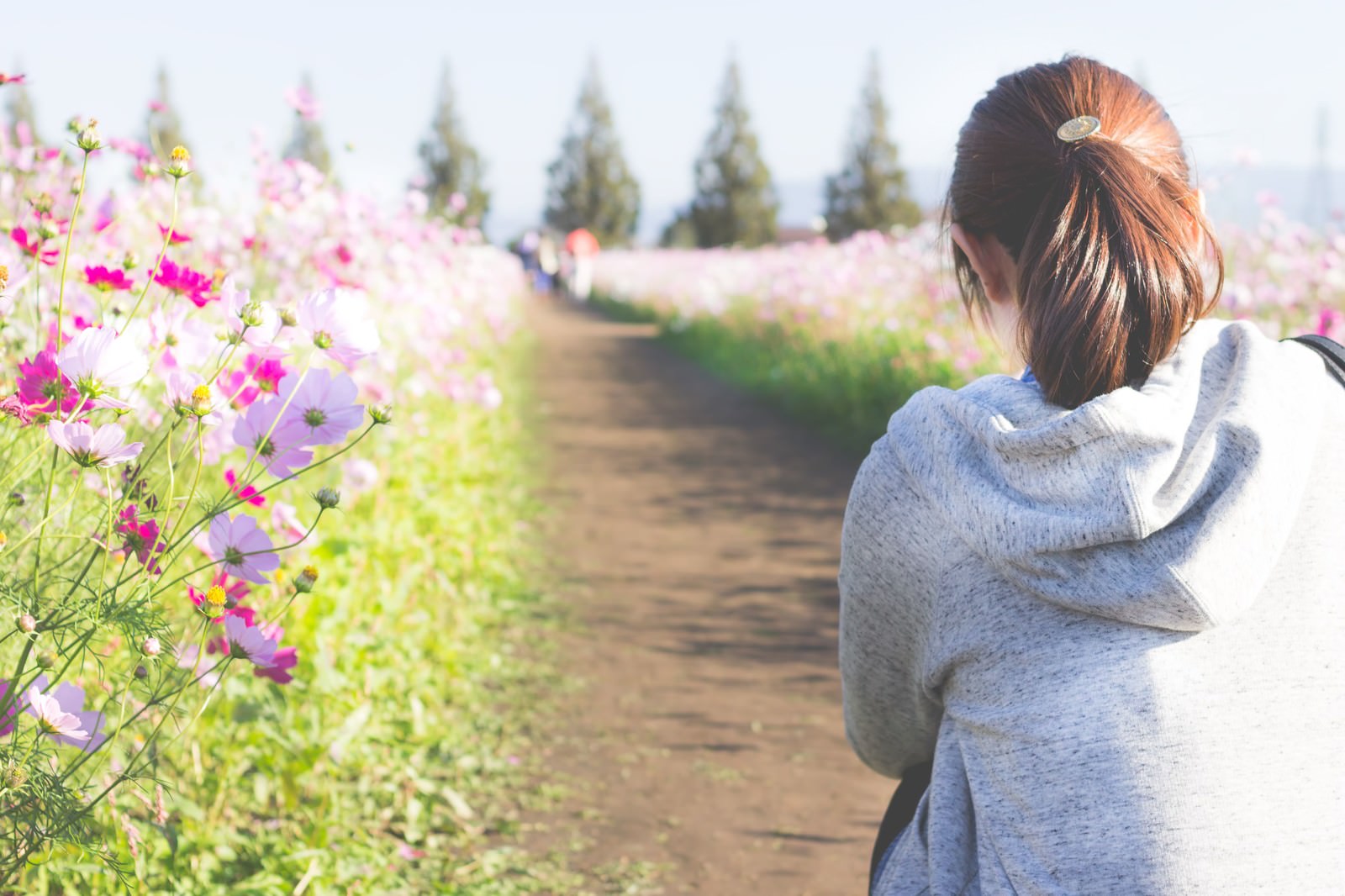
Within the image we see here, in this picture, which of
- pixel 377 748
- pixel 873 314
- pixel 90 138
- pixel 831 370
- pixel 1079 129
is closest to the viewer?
pixel 1079 129

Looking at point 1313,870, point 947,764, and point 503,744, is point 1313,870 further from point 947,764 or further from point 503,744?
point 503,744

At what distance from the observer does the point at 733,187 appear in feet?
133

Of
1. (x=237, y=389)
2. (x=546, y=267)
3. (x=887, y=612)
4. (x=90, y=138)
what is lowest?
(x=546, y=267)

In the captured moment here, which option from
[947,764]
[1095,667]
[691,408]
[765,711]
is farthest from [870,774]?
[691,408]

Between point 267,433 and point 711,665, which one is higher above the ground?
point 267,433

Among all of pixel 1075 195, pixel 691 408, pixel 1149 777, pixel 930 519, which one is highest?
pixel 1075 195

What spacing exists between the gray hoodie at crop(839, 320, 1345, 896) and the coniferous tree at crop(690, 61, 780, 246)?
3942 centimetres

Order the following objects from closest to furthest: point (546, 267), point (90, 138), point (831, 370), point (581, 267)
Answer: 1. point (90, 138)
2. point (831, 370)
3. point (581, 267)
4. point (546, 267)

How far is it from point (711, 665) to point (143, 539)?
2.61 meters

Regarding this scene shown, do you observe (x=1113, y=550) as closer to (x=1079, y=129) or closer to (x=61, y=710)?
(x=1079, y=129)

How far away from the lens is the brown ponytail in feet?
3.71

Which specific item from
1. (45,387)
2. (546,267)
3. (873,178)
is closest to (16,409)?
(45,387)

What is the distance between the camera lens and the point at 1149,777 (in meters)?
1.04

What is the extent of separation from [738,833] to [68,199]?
230 centimetres
